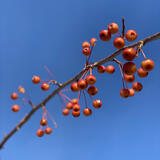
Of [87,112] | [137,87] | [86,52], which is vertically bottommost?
[87,112]

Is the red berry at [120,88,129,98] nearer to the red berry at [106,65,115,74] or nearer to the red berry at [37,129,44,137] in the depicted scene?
the red berry at [106,65,115,74]

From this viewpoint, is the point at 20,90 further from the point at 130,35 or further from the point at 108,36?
the point at 130,35

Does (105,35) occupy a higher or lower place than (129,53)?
higher

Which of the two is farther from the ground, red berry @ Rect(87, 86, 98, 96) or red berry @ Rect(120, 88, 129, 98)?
red berry @ Rect(120, 88, 129, 98)

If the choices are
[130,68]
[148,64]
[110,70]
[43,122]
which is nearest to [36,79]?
[43,122]

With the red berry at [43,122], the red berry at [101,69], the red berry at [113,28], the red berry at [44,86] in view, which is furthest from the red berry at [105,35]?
the red berry at [43,122]

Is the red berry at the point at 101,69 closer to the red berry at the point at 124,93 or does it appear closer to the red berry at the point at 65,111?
the red berry at the point at 124,93

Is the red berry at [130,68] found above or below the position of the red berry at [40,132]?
above

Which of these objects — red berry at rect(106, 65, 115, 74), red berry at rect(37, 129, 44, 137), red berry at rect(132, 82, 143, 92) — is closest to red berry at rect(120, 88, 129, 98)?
red berry at rect(132, 82, 143, 92)

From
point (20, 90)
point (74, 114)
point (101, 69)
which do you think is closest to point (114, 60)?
point (101, 69)

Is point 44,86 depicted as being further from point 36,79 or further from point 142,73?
point 142,73

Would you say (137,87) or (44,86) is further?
(44,86)
